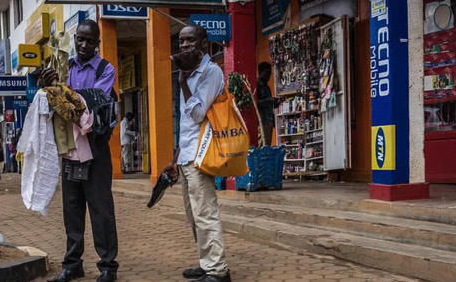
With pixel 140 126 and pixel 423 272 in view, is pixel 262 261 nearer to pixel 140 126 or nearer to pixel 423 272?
pixel 423 272

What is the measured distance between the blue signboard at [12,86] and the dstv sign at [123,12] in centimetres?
691

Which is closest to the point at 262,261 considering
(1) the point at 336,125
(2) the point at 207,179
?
(2) the point at 207,179

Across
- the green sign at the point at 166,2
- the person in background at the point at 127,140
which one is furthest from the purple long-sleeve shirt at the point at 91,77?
the person in background at the point at 127,140

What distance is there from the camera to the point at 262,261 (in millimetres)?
4609

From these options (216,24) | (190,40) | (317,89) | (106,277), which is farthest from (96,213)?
(317,89)

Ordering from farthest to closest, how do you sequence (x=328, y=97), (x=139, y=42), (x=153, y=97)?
(x=139, y=42), (x=153, y=97), (x=328, y=97)

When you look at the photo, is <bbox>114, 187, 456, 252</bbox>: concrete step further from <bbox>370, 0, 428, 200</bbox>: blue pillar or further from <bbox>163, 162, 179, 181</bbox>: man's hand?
<bbox>163, 162, 179, 181</bbox>: man's hand

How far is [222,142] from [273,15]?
23.2 ft

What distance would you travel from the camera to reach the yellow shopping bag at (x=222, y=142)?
11.6 ft

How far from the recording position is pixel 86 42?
12.9 feet

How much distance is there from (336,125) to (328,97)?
46cm

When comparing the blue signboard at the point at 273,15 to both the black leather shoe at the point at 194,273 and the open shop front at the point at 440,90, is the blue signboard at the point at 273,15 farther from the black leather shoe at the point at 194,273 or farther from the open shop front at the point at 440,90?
the black leather shoe at the point at 194,273

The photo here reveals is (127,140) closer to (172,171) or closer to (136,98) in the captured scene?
(136,98)

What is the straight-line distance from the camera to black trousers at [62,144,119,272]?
12.7 ft
